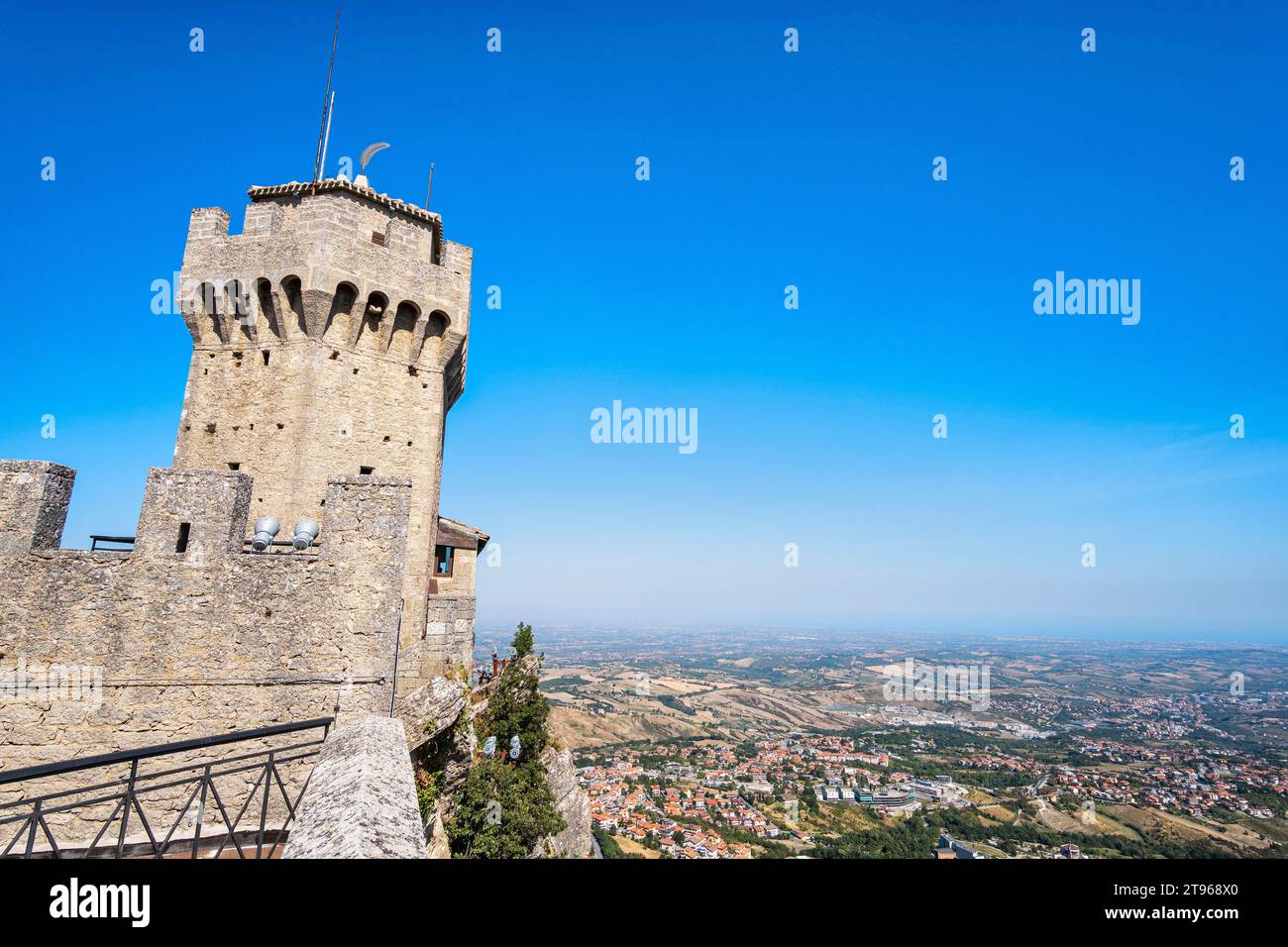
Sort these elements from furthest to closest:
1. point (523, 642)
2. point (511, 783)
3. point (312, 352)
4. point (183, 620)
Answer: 1. point (523, 642)
2. point (511, 783)
3. point (312, 352)
4. point (183, 620)

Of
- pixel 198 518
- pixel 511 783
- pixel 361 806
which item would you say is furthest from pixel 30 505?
pixel 511 783

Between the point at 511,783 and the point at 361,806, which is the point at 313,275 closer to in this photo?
the point at 511,783

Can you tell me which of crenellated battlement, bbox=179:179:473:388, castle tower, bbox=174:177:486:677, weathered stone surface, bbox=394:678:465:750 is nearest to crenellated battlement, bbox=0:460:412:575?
weathered stone surface, bbox=394:678:465:750

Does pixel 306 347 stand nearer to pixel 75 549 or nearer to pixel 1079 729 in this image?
pixel 75 549

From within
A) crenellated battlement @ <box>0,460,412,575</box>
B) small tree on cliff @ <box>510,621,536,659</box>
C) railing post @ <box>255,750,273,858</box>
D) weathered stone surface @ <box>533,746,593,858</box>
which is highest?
crenellated battlement @ <box>0,460,412,575</box>

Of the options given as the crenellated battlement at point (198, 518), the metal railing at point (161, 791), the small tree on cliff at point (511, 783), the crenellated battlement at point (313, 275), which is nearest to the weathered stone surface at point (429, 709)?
the metal railing at point (161, 791)

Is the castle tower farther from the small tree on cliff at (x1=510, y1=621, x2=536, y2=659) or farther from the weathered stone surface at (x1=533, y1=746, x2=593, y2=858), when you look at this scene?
the weathered stone surface at (x1=533, y1=746, x2=593, y2=858)
